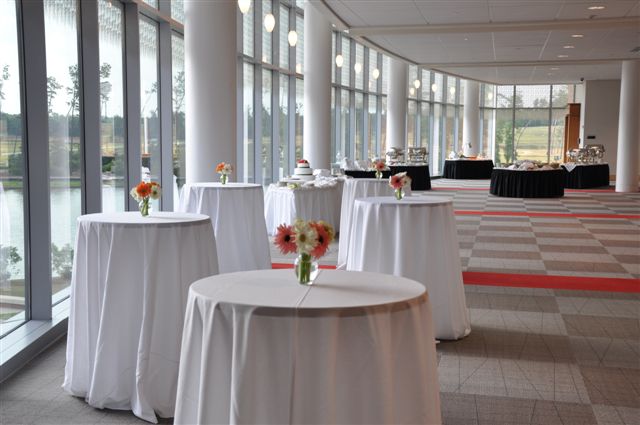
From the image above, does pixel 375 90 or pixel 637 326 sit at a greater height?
pixel 375 90

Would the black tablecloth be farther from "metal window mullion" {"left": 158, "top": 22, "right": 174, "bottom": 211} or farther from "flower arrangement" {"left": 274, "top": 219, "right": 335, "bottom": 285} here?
"flower arrangement" {"left": 274, "top": 219, "right": 335, "bottom": 285}

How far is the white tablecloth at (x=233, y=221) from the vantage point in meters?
6.56

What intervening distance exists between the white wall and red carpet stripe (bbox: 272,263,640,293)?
1931 centimetres

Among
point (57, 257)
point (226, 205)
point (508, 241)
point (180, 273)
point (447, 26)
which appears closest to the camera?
point (180, 273)

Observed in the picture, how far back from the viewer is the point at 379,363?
2359mm

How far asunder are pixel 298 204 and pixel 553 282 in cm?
384

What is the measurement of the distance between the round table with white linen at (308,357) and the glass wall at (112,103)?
209 inches

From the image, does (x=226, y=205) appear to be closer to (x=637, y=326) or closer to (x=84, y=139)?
(x=84, y=139)

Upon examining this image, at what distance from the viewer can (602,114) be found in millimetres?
24922

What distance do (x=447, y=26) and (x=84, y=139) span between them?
31.1 feet

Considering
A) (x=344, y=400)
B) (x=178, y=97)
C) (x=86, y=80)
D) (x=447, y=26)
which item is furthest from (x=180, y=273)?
(x=447, y=26)

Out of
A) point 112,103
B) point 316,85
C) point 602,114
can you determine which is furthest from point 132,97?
point 602,114

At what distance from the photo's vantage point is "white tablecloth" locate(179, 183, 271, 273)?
6.56 meters

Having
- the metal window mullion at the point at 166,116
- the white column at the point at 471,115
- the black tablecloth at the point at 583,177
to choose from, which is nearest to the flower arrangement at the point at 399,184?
the metal window mullion at the point at 166,116
